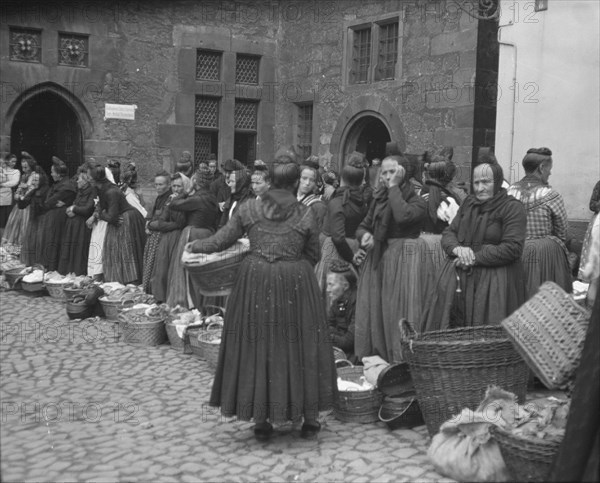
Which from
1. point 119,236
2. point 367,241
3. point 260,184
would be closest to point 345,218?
point 367,241

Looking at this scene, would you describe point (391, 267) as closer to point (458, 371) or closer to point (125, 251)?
point (458, 371)

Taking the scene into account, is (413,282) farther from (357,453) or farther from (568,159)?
(568,159)

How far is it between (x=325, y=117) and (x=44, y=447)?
38.7ft

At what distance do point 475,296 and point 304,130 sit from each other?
1191 centimetres

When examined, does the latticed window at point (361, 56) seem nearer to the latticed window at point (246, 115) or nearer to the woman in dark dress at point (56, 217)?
the latticed window at point (246, 115)

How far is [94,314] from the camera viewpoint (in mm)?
9469

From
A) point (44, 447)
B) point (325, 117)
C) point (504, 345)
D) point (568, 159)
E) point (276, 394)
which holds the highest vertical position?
point (325, 117)

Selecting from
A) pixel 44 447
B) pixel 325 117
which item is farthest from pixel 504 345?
pixel 325 117

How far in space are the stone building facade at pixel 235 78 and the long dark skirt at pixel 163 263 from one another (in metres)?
5.46

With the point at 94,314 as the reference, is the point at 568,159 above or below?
above

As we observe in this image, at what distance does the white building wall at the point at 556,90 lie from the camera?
10.1 meters

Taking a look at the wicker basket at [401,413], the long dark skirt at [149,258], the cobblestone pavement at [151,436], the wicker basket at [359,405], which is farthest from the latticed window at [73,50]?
the wicker basket at [401,413]

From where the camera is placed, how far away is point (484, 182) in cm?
595

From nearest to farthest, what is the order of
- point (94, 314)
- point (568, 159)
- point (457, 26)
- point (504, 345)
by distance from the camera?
point (504, 345)
point (94, 314)
point (568, 159)
point (457, 26)
